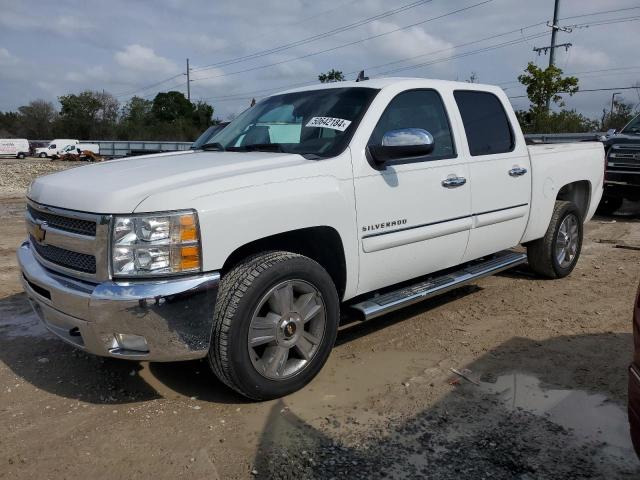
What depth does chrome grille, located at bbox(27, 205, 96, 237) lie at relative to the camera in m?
3.01

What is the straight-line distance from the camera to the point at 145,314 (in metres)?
2.87

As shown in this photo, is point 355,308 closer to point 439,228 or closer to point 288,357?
point 288,357

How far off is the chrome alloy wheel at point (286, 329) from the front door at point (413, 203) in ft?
1.55

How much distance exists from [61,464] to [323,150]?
2.34 meters

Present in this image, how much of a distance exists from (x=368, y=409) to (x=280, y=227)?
1.18m

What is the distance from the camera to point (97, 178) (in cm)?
335

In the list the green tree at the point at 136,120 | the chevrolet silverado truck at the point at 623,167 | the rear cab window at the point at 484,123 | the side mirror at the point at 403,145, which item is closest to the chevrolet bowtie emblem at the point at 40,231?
the side mirror at the point at 403,145

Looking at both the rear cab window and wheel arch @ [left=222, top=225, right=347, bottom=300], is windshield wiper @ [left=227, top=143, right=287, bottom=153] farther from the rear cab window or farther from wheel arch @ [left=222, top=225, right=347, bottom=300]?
the rear cab window

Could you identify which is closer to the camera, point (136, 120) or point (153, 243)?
point (153, 243)

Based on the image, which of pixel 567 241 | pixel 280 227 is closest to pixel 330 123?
pixel 280 227

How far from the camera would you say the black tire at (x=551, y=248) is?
5.74 m

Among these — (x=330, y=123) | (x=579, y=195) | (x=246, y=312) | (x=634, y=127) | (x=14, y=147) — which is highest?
(x=14, y=147)

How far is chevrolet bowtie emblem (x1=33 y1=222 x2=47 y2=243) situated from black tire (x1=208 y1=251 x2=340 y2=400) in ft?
3.73

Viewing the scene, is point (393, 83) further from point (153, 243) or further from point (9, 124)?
point (9, 124)
